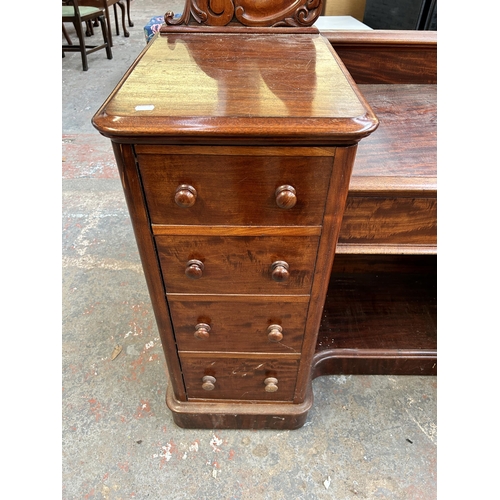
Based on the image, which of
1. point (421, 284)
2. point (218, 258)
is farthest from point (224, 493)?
point (421, 284)

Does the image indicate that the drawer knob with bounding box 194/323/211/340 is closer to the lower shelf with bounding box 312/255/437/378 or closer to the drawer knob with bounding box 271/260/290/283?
the drawer knob with bounding box 271/260/290/283

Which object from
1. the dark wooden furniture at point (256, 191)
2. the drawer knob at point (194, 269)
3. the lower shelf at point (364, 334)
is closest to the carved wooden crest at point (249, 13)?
the dark wooden furniture at point (256, 191)

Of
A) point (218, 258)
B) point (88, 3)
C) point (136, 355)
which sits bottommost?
point (136, 355)

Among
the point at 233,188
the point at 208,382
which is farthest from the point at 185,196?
the point at 208,382

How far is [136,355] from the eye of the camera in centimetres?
139

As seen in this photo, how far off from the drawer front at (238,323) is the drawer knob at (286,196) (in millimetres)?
266

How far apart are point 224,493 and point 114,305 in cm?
82

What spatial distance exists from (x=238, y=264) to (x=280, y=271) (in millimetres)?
89

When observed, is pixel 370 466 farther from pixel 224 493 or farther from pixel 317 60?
pixel 317 60

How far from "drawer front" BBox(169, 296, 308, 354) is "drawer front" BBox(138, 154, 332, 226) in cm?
22

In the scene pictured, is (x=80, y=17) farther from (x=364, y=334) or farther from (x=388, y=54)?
(x=364, y=334)

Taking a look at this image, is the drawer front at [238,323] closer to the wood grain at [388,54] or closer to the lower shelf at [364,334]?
Result: the lower shelf at [364,334]

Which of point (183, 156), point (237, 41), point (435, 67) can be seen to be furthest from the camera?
point (435, 67)

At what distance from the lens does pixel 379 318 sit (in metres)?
1.38
